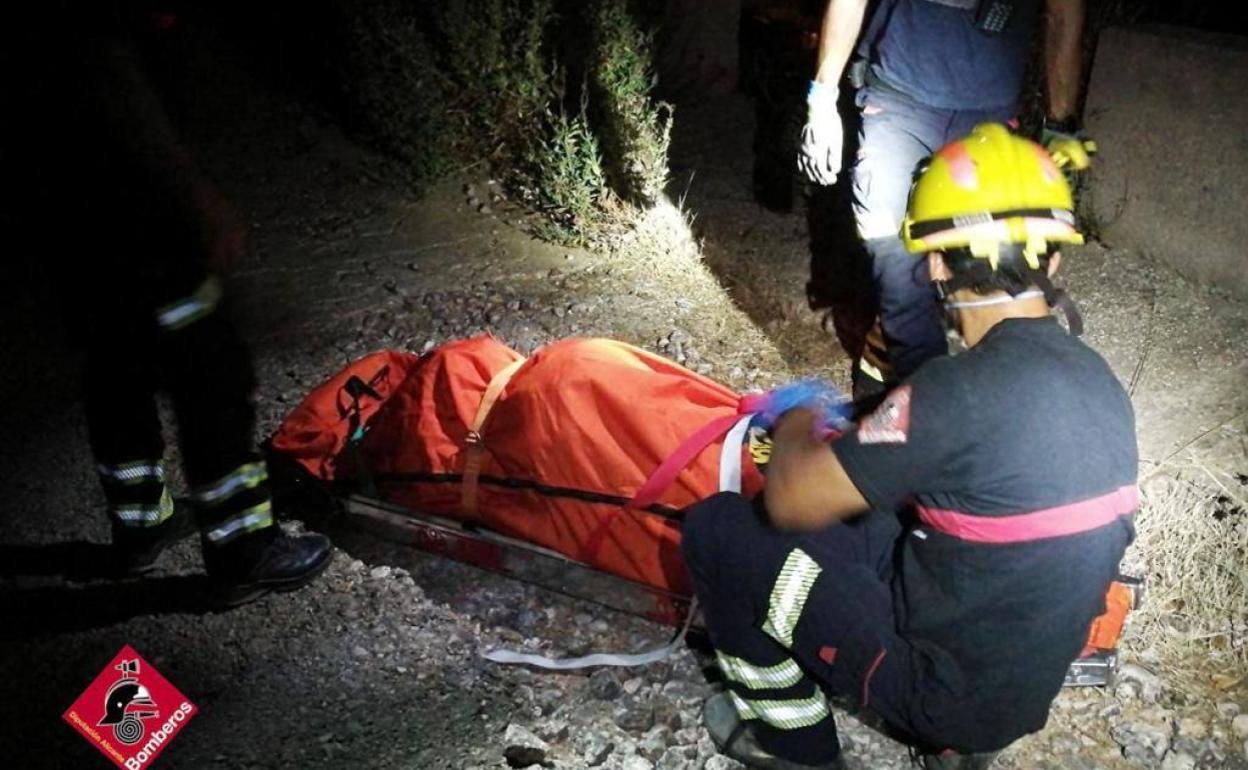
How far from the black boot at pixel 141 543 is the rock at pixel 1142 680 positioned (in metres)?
2.66

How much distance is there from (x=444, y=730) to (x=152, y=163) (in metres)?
1.50

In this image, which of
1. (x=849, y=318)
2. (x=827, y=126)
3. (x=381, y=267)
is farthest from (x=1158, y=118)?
(x=381, y=267)

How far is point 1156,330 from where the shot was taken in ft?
12.9

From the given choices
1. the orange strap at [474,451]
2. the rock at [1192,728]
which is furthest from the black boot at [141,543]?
the rock at [1192,728]

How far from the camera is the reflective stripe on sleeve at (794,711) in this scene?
6.93 ft

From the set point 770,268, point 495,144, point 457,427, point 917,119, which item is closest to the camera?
point 457,427

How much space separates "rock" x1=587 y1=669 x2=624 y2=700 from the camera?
8.07ft

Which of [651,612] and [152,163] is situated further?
[651,612]

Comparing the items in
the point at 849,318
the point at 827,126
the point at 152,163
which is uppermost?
the point at 152,163

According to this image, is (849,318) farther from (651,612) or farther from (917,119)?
(651,612)

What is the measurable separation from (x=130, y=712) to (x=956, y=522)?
2019 mm

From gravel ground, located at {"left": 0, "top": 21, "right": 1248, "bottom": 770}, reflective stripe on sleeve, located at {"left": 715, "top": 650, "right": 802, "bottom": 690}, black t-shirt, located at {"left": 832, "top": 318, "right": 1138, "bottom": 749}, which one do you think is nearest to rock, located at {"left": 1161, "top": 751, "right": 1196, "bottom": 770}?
gravel ground, located at {"left": 0, "top": 21, "right": 1248, "bottom": 770}

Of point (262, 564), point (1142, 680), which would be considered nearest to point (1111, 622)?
point (1142, 680)

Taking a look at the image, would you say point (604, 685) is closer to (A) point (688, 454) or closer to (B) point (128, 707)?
(A) point (688, 454)
